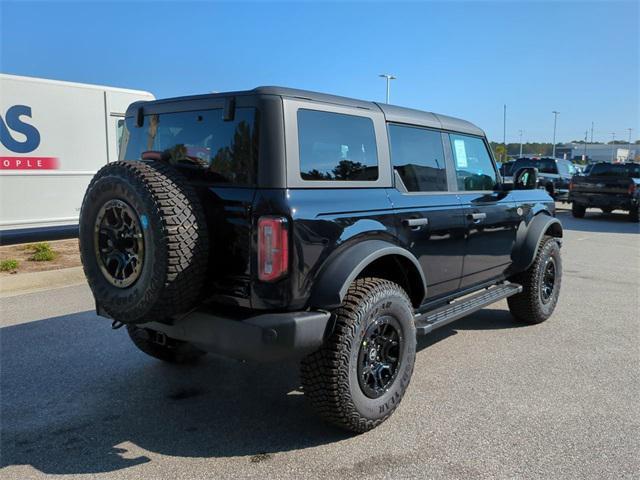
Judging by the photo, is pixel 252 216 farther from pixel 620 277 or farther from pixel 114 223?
pixel 620 277

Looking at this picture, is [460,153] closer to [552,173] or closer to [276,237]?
[276,237]

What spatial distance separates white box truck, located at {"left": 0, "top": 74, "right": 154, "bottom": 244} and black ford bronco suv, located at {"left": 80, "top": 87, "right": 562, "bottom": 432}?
245 inches

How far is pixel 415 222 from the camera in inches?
146

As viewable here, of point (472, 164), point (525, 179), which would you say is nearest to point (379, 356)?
point (472, 164)

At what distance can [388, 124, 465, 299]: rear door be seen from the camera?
12.2 feet

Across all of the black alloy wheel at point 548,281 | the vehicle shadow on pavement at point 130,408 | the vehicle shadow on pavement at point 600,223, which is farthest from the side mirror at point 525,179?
the vehicle shadow on pavement at point 600,223

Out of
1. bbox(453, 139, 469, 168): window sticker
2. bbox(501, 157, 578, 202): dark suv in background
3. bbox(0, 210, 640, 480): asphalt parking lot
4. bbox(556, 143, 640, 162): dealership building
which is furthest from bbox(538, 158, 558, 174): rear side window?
bbox(556, 143, 640, 162): dealership building

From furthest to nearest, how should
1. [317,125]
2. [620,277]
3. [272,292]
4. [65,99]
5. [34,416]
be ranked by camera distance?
[65,99] → [620,277] → [34,416] → [317,125] → [272,292]

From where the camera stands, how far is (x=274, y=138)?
292cm

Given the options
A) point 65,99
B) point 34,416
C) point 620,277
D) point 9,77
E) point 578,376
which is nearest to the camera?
point 34,416

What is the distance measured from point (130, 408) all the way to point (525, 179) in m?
4.20

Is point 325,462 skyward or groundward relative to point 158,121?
groundward

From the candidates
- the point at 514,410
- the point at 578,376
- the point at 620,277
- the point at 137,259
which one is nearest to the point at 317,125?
the point at 137,259

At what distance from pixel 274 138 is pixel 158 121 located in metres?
1.13
